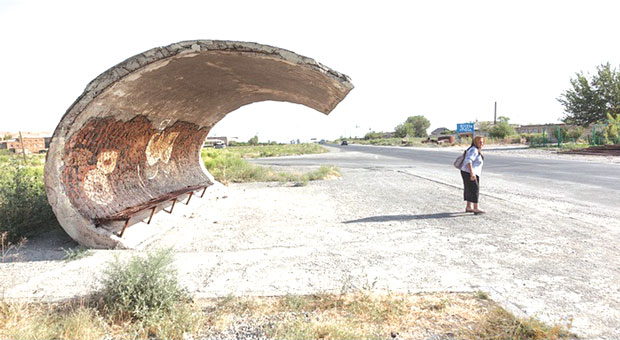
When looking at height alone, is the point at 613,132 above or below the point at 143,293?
above

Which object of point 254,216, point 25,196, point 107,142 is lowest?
point 254,216

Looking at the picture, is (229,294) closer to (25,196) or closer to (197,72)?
(197,72)

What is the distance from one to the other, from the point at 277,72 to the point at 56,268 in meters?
4.52

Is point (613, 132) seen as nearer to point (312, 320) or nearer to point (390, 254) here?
point (390, 254)

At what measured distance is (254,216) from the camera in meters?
8.61

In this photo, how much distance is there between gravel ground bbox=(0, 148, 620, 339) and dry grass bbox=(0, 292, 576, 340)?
0.25 metres

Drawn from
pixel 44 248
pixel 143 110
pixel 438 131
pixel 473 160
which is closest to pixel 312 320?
pixel 44 248

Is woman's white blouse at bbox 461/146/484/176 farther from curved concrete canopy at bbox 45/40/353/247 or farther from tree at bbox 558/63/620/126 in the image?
tree at bbox 558/63/620/126

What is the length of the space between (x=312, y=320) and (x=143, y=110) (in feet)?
19.6

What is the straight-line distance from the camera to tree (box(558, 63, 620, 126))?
49.1 meters

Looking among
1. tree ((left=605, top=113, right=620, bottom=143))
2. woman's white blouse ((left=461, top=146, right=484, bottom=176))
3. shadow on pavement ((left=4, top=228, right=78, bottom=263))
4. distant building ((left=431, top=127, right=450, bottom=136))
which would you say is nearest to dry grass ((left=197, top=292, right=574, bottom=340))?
shadow on pavement ((left=4, top=228, right=78, bottom=263))

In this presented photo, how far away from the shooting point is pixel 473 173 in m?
8.20

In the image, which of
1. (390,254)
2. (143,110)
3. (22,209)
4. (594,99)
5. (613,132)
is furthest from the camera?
(594,99)

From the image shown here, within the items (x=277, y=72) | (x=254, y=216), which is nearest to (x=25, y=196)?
(x=254, y=216)
